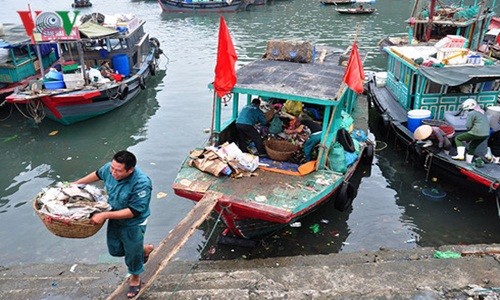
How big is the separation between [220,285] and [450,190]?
5.93 metres

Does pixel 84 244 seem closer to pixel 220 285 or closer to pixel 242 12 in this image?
pixel 220 285

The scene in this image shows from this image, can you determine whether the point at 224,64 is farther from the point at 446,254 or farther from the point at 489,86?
the point at 489,86

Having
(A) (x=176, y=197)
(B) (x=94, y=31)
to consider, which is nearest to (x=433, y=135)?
(A) (x=176, y=197)

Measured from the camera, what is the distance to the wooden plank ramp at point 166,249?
4.74 meters

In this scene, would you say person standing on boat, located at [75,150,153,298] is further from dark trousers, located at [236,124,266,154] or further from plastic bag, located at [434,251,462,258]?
plastic bag, located at [434,251,462,258]

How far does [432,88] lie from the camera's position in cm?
998

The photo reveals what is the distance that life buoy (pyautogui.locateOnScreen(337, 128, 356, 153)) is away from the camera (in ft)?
26.4

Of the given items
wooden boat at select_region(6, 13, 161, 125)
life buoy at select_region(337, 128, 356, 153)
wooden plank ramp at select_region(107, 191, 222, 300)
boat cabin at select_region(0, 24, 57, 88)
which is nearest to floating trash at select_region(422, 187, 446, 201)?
life buoy at select_region(337, 128, 356, 153)

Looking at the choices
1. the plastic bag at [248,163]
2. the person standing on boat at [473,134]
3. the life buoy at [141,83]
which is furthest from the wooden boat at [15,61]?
the person standing on boat at [473,134]

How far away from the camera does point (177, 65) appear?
64.8 ft

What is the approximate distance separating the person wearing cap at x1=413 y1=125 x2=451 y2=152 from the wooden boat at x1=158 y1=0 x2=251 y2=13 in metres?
29.0

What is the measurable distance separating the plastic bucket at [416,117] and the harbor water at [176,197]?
100 centimetres

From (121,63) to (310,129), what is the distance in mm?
8401

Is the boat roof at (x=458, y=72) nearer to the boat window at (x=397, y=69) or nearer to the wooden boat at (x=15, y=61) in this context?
the boat window at (x=397, y=69)
